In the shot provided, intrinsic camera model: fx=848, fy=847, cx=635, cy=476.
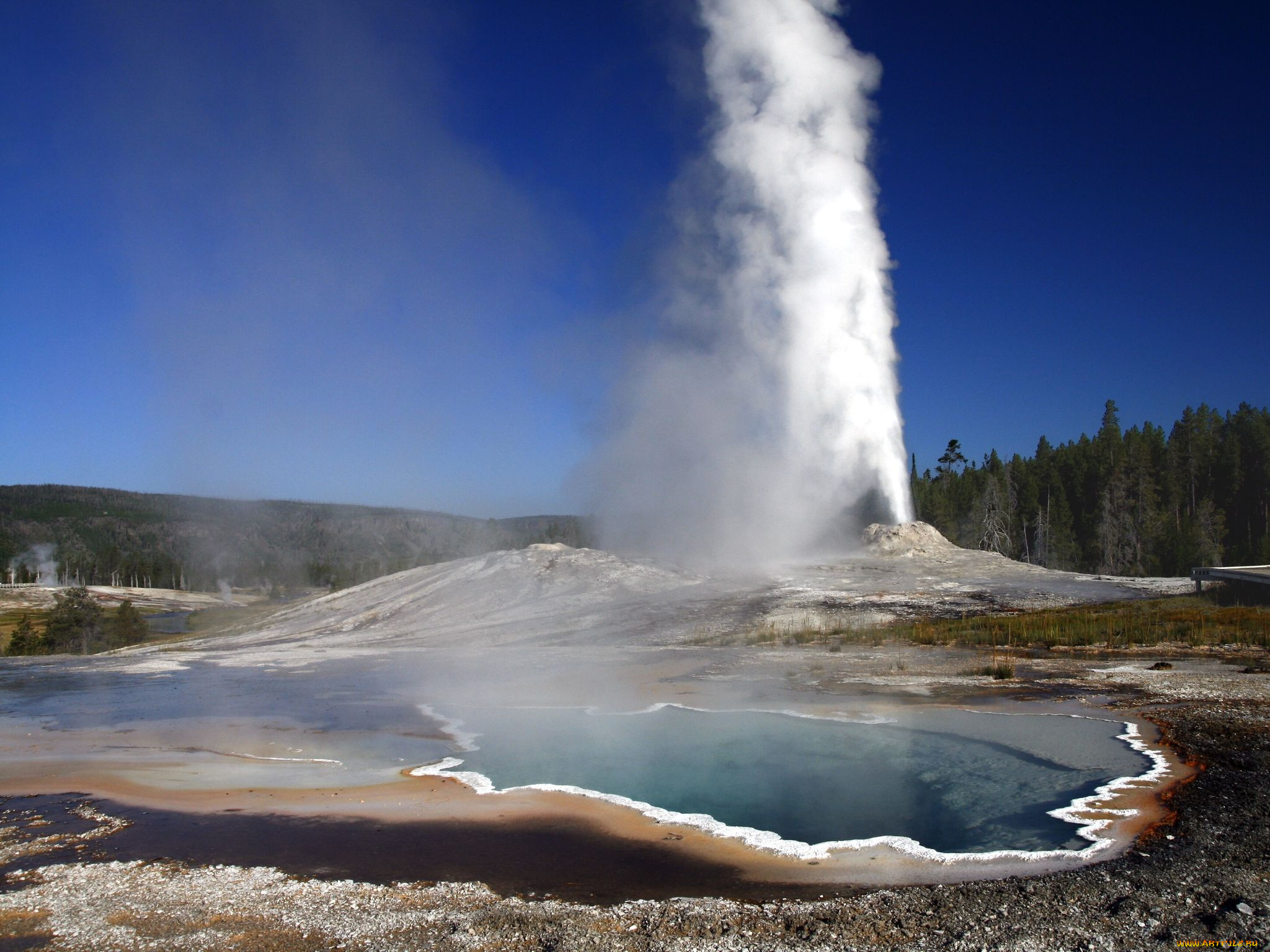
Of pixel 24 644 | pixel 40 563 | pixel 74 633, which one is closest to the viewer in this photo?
pixel 24 644

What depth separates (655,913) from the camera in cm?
500

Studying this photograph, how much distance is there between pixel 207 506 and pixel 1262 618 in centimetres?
14422

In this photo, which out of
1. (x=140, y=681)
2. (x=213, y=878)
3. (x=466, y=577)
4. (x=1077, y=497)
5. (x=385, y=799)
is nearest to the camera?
(x=213, y=878)

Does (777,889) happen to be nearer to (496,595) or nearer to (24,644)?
(496,595)

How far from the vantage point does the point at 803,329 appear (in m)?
34.3

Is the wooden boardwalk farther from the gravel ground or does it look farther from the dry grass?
the gravel ground

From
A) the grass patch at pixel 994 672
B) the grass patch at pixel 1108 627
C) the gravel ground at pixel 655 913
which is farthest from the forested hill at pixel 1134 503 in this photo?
the gravel ground at pixel 655 913

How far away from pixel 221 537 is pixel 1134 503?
114753 mm

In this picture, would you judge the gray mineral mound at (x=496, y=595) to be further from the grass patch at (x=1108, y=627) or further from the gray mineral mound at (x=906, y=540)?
the grass patch at (x=1108, y=627)

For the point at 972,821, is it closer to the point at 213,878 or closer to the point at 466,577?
the point at 213,878

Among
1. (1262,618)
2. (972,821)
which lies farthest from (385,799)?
(1262,618)

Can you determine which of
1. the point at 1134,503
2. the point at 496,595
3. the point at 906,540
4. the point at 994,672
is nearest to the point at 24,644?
the point at 496,595

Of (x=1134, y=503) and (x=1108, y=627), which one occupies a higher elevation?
(x=1134, y=503)

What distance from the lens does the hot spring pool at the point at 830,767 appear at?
6848mm
